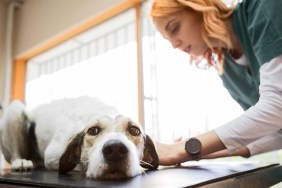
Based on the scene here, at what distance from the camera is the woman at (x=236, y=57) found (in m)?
0.93

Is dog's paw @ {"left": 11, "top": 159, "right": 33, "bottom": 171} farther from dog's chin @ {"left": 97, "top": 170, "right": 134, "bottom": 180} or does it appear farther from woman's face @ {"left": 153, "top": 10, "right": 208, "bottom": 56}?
woman's face @ {"left": 153, "top": 10, "right": 208, "bottom": 56}

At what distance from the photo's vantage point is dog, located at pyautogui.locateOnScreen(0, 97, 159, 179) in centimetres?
81

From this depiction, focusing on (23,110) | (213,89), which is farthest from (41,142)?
(213,89)

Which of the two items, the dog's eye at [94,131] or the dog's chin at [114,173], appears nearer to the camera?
the dog's chin at [114,173]

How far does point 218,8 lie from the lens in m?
1.19

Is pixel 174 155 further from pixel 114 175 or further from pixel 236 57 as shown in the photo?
pixel 236 57

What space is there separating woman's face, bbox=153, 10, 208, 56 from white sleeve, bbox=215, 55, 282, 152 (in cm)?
39

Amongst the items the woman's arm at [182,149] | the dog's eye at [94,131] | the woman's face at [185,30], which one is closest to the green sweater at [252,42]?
the woman's face at [185,30]

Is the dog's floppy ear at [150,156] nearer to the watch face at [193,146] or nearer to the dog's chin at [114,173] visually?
the watch face at [193,146]

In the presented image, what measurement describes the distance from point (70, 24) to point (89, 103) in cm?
189

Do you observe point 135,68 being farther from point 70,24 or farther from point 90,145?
point 90,145

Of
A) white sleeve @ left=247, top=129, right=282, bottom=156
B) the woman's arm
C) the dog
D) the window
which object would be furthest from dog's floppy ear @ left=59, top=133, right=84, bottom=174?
the window

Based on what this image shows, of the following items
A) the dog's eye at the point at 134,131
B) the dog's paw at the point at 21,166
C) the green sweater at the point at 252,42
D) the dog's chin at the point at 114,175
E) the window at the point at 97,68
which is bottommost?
the dog's chin at the point at 114,175

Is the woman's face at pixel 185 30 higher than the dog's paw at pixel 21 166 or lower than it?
higher
